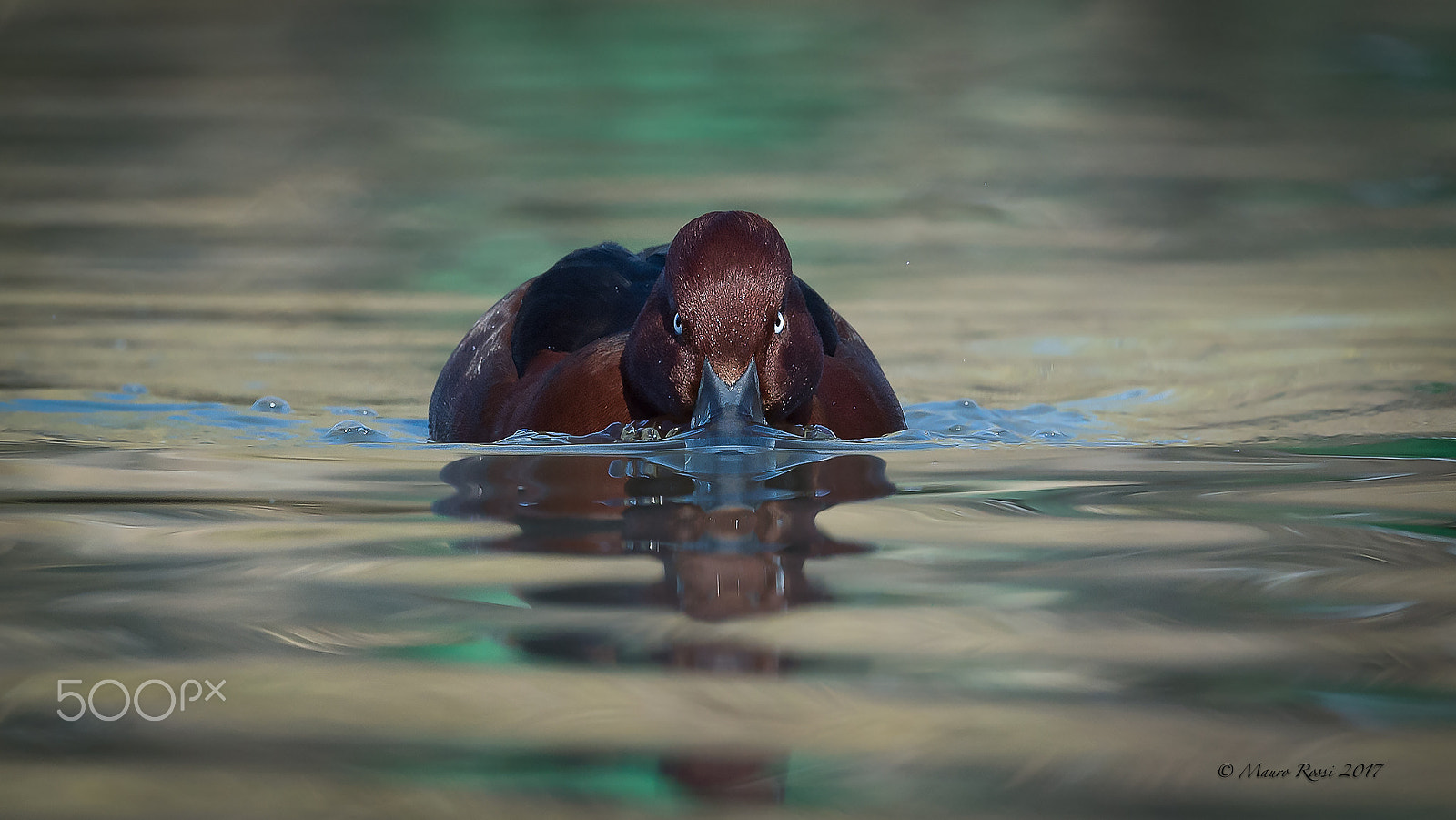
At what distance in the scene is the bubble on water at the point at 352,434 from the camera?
534 cm

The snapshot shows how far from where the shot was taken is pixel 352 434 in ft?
17.9

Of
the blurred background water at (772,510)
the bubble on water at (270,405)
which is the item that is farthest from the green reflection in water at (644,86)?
the bubble on water at (270,405)

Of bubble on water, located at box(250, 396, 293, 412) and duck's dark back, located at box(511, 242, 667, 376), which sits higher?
duck's dark back, located at box(511, 242, 667, 376)

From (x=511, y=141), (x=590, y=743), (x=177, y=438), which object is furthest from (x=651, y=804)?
(x=511, y=141)

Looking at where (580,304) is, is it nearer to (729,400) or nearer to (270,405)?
(729,400)

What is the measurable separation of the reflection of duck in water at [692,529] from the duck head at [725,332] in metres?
0.30

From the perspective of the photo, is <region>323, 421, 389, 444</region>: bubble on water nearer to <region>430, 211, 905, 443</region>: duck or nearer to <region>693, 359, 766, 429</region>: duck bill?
<region>430, 211, 905, 443</region>: duck

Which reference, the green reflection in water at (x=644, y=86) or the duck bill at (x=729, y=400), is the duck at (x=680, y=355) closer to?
the duck bill at (x=729, y=400)

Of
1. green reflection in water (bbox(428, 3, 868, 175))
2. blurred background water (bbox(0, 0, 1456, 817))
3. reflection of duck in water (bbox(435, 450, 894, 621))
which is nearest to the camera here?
blurred background water (bbox(0, 0, 1456, 817))

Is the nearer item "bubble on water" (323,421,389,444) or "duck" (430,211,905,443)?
"duck" (430,211,905,443)

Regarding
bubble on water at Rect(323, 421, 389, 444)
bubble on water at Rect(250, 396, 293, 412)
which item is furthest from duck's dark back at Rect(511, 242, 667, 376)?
bubble on water at Rect(250, 396, 293, 412)

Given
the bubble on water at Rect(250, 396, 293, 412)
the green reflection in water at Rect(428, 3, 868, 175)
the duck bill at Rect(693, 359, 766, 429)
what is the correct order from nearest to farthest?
1. the duck bill at Rect(693, 359, 766, 429)
2. the bubble on water at Rect(250, 396, 293, 412)
3. the green reflection in water at Rect(428, 3, 868, 175)

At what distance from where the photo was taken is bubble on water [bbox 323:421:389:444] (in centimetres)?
534

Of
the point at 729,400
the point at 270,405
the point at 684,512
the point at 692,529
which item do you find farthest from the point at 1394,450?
the point at 270,405
